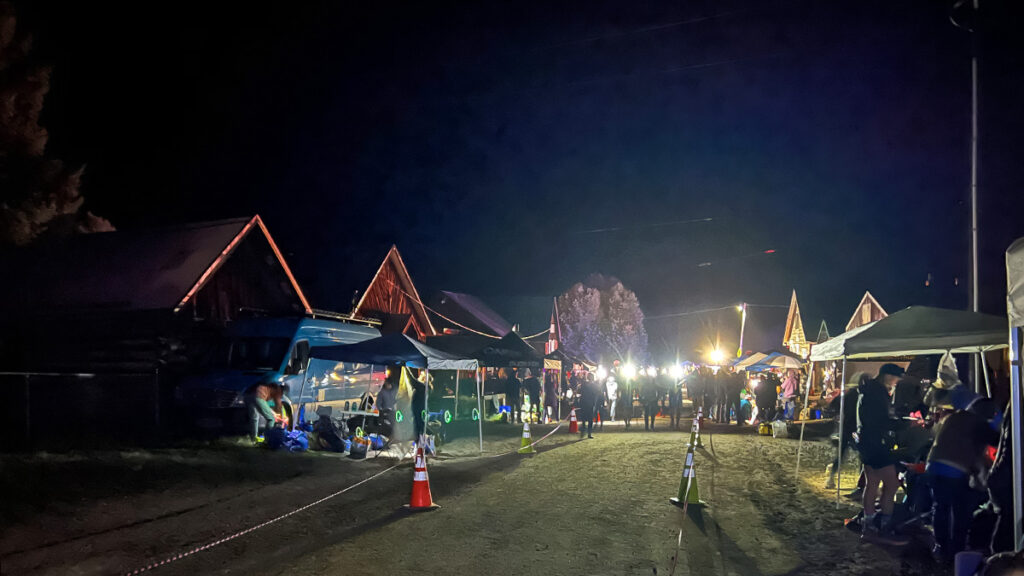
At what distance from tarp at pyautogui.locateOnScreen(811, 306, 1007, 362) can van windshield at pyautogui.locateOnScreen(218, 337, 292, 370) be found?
12.5 m

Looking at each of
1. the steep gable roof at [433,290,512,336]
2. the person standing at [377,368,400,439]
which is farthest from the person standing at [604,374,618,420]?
the person standing at [377,368,400,439]

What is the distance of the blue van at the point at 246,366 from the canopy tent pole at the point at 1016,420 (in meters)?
13.7

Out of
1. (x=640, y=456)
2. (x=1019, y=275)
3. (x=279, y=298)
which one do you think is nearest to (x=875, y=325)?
(x=1019, y=275)

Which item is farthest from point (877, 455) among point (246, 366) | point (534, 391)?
point (534, 391)

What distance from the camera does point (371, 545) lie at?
24.8 ft

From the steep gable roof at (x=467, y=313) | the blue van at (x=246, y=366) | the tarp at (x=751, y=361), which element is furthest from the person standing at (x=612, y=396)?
the blue van at (x=246, y=366)

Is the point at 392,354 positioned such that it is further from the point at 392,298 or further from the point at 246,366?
the point at 392,298

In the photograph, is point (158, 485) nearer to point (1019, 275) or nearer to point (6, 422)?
point (6, 422)

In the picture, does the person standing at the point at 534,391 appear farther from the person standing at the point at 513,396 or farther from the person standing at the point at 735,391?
the person standing at the point at 735,391

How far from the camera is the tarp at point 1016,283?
5.91m

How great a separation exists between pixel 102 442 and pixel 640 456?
36.1 feet

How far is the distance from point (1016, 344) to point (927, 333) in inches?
149

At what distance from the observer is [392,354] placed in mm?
15305

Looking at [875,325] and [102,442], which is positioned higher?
[875,325]
